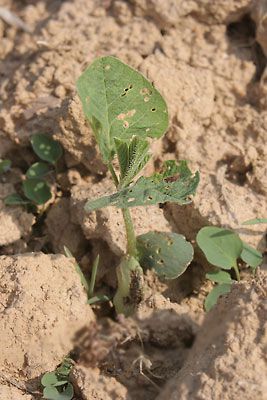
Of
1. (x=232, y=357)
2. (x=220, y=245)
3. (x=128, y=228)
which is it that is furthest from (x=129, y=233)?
(x=232, y=357)

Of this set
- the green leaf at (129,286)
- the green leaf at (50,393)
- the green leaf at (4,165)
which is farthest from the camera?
the green leaf at (4,165)

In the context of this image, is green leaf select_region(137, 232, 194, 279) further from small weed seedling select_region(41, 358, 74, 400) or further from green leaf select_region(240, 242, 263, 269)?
small weed seedling select_region(41, 358, 74, 400)

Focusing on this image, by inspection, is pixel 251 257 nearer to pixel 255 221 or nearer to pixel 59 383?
pixel 255 221

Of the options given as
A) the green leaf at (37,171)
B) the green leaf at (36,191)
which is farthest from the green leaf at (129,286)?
the green leaf at (37,171)

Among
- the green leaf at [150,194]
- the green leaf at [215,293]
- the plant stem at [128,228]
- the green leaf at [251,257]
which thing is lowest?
the green leaf at [215,293]

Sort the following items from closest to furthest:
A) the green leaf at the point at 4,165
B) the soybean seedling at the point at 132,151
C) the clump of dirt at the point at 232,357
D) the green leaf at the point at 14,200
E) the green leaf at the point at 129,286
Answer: the clump of dirt at the point at 232,357, the soybean seedling at the point at 132,151, the green leaf at the point at 129,286, the green leaf at the point at 14,200, the green leaf at the point at 4,165

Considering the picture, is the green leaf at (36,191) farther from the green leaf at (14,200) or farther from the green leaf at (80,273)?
the green leaf at (80,273)
